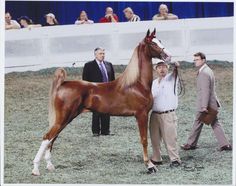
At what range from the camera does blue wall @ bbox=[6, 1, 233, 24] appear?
17.5ft

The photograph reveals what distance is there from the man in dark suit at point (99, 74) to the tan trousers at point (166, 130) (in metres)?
0.29

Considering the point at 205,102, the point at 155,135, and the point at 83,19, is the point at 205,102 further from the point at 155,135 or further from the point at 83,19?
the point at 83,19

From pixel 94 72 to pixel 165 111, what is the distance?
0.50 meters

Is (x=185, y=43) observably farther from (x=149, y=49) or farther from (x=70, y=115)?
(x=70, y=115)

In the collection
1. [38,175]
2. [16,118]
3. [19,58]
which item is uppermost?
[19,58]

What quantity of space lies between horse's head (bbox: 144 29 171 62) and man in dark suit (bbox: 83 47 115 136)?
278 millimetres

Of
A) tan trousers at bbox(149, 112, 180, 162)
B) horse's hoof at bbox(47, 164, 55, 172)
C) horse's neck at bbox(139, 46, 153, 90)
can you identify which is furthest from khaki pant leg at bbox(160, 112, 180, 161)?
horse's hoof at bbox(47, 164, 55, 172)

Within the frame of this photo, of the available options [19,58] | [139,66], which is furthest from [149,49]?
[19,58]

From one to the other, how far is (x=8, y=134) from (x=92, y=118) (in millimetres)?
536

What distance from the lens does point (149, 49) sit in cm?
522

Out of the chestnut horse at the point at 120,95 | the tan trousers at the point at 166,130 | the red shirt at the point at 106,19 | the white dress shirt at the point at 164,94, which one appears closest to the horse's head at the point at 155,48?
the chestnut horse at the point at 120,95

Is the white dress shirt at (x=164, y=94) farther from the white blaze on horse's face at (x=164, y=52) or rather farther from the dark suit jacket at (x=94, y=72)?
the dark suit jacket at (x=94, y=72)

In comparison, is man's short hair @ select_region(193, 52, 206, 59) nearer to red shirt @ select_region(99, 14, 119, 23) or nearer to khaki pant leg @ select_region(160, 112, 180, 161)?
khaki pant leg @ select_region(160, 112, 180, 161)

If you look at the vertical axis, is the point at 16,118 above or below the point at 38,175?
above
